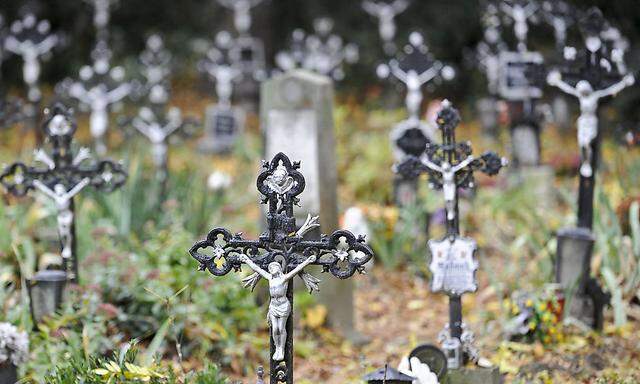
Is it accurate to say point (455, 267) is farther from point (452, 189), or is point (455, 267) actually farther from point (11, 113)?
point (11, 113)

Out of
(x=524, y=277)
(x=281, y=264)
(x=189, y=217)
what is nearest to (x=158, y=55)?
(x=189, y=217)

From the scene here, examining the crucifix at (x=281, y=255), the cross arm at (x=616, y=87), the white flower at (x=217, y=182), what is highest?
the cross arm at (x=616, y=87)

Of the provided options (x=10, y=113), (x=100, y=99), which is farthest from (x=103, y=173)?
(x=100, y=99)

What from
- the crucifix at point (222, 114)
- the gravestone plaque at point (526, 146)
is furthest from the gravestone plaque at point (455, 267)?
the crucifix at point (222, 114)

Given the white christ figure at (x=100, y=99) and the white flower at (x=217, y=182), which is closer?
the white flower at (x=217, y=182)

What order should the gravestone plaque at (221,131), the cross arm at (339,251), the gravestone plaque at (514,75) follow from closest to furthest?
the cross arm at (339,251) → the gravestone plaque at (514,75) → the gravestone plaque at (221,131)

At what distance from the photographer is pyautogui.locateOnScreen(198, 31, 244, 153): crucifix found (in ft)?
40.3

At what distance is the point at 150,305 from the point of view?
6.07m

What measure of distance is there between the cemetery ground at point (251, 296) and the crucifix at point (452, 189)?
22.2 inches

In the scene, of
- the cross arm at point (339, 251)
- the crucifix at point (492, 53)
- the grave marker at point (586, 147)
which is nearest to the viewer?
the cross arm at point (339, 251)

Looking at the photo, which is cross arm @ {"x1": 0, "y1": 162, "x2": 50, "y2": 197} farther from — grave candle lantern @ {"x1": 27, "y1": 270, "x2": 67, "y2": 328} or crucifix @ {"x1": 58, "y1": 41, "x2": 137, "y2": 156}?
crucifix @ {"x1": 58, "y1": 41, "x2": 137, "y2": 156}

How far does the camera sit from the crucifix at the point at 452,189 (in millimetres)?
5336

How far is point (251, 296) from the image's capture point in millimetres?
6543

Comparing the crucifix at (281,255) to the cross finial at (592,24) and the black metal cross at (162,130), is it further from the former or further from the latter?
the black metal cross at (162,130)
